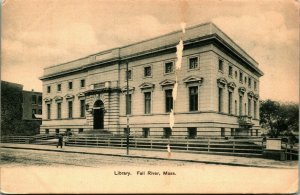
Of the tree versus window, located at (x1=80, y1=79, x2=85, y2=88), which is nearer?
the tree

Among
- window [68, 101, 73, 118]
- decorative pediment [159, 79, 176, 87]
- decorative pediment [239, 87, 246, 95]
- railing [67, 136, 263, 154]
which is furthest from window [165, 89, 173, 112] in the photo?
window [68, 101, 73, 118]

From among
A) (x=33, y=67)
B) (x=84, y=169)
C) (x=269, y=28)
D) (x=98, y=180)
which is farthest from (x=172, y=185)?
(x=33, y=67)

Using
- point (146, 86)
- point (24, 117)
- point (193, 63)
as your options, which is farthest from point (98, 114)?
point (193, 63)

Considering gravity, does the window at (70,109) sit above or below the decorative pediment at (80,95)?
below

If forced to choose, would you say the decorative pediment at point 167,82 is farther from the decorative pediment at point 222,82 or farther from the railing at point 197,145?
the railing at point 197,145

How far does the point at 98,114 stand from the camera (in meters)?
28.7

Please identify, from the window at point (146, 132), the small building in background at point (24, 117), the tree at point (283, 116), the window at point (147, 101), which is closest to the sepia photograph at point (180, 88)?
the tree at point (283, 116)

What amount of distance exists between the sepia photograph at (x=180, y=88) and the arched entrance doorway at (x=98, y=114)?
4756 millimetres

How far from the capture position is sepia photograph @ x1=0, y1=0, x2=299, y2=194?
1070 cm

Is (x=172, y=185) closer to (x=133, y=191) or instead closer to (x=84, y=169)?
(x=133, y=191)

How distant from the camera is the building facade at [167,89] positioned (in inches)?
763

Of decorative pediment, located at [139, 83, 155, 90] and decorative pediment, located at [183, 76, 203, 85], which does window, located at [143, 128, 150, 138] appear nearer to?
decorative pediment, located at [139, 83, 155, 90]

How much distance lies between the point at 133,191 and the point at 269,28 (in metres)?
8.08

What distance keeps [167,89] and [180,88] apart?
1402 mm
